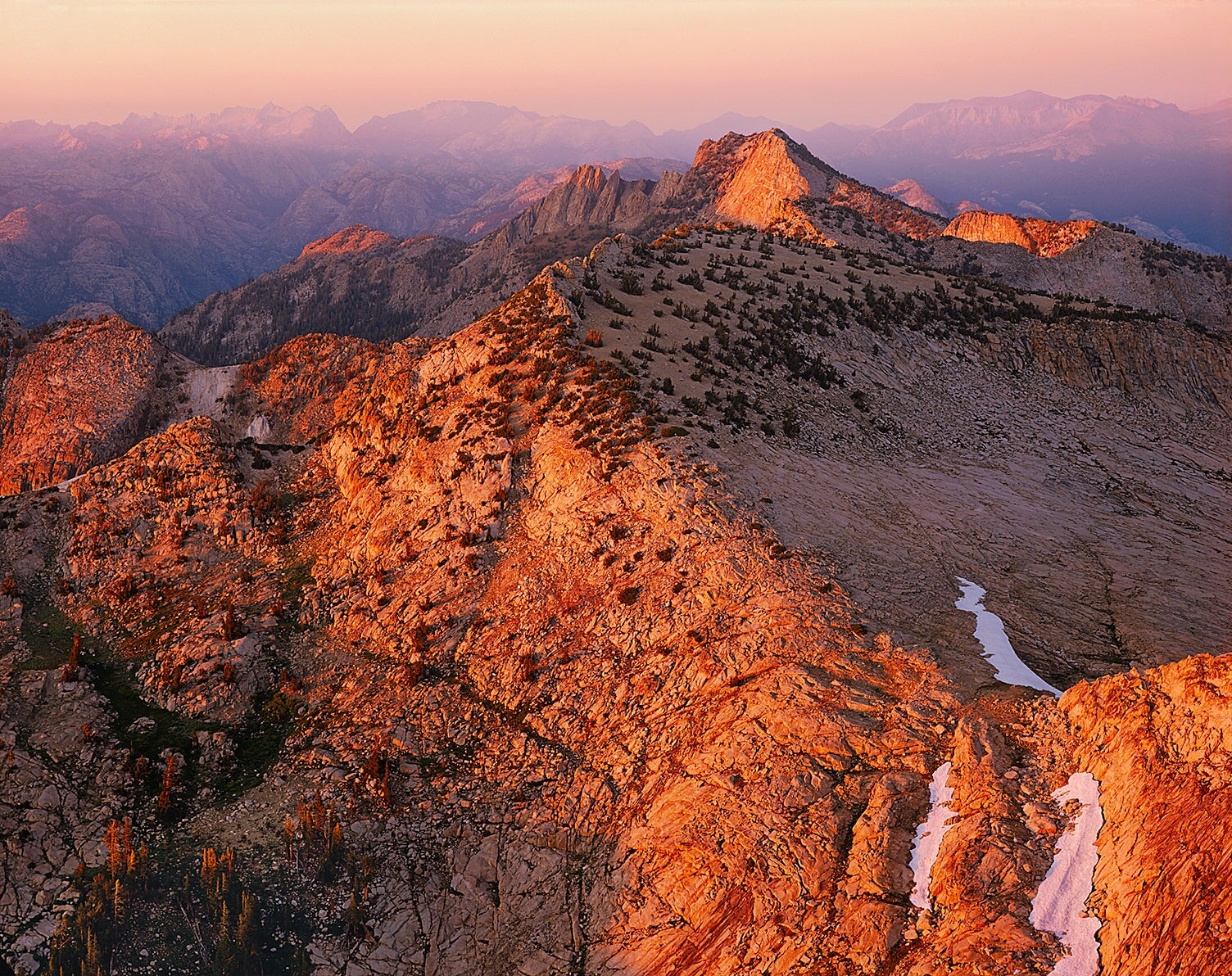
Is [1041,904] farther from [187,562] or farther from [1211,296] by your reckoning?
[1211,296]

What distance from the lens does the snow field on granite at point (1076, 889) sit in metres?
13.8

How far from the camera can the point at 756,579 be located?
26078 millimetres

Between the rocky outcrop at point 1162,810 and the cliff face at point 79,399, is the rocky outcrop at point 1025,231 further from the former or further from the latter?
the cliff face at point 79,399

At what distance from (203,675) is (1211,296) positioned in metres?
113

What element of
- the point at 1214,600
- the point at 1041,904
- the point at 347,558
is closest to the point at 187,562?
the point at 347,558

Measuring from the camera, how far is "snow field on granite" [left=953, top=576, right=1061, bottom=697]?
2211 centimetres

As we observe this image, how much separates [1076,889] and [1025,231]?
12125 cm

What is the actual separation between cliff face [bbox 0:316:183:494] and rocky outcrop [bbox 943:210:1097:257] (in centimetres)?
10403

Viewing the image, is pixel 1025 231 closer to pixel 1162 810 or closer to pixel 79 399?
pixel 1162 810

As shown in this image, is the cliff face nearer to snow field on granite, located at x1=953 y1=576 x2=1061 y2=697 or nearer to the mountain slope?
the mountain slope

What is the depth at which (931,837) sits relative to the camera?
17375mm

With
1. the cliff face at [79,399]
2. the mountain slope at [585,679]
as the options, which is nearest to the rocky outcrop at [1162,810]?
the mountain slope at [585,679]

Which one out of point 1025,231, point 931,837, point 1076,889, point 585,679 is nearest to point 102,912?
point 585,679

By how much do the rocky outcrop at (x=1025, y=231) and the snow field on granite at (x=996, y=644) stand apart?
91.5 meters
